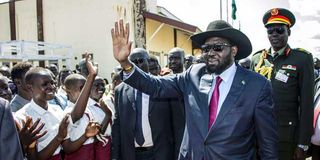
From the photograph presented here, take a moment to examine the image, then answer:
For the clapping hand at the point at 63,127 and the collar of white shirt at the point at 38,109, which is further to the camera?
the collar of white shirt at the point at 38,109

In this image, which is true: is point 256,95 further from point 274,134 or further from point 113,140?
point 113,140

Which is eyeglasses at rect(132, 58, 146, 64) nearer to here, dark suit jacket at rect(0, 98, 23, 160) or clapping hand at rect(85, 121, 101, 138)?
clapping hand at rect(85, 121, 101, 138)

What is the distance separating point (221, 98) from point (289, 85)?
1.26 meters

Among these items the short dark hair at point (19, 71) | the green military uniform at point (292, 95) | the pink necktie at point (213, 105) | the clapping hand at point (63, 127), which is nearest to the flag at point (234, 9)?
the green military uniform at point (292, 95)

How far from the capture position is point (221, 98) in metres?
Result: 3.11

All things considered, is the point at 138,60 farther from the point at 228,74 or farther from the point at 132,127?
the point at 228,74

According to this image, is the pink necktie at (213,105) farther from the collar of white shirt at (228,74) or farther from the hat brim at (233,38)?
the hat brim at (233,38)

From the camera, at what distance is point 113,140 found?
4.38 metres

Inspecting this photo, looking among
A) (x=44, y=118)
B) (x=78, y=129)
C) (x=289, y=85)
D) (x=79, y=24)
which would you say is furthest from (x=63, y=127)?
(x=79, y=24)

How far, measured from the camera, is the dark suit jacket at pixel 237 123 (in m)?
2.97

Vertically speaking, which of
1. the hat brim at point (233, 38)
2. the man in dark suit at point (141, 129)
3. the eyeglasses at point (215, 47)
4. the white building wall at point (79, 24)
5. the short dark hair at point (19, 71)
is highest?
the white building wall at point (79, 24)

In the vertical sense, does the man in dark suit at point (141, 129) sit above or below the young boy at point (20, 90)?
below

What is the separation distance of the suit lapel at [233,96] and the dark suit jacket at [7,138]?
1.47 m

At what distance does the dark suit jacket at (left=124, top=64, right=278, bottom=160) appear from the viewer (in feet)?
9.76
